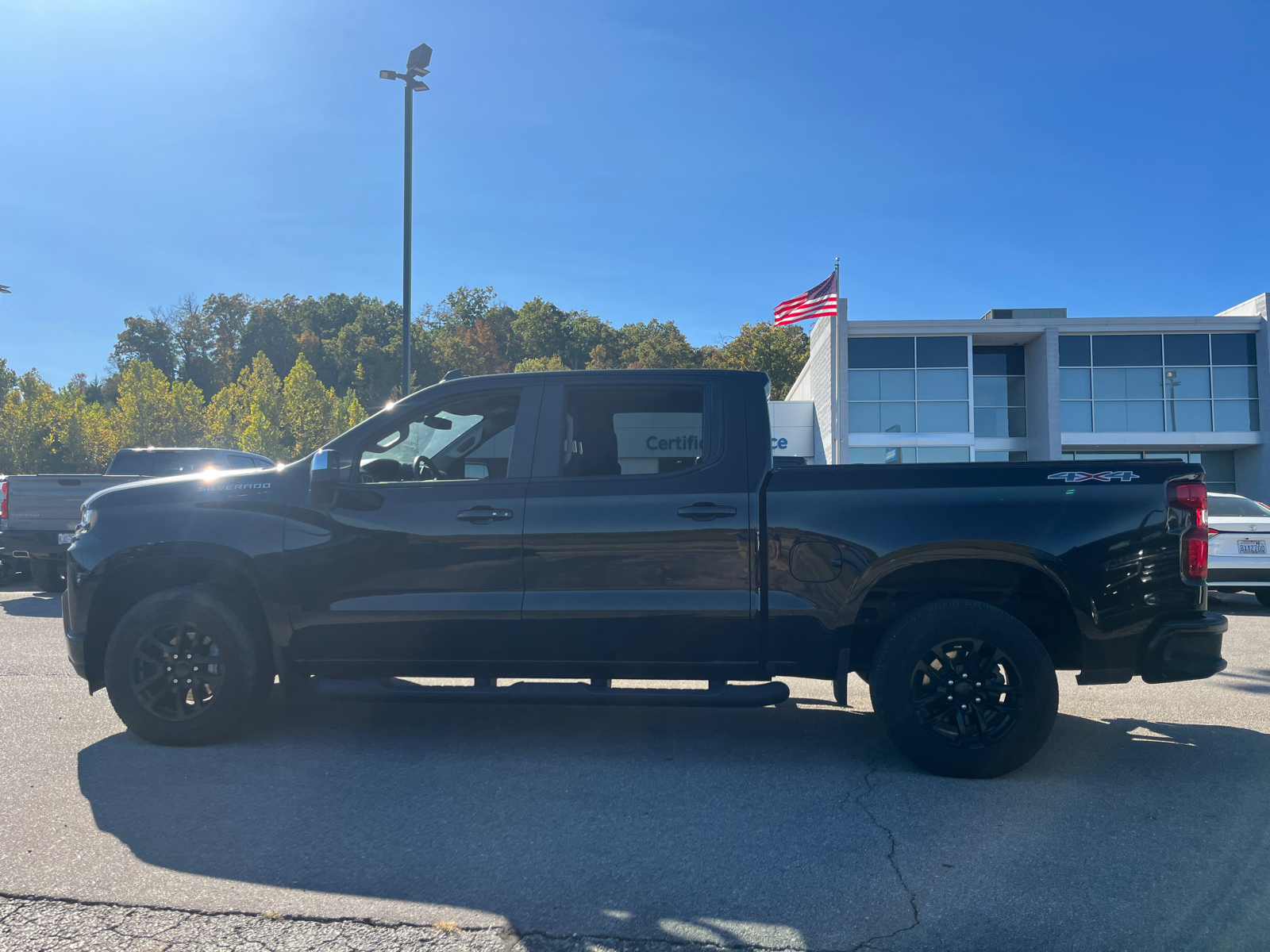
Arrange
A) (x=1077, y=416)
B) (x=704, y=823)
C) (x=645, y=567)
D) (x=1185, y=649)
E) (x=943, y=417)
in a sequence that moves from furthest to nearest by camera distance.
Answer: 1. (x=1077, y=416)
2. (x=943, y=417)
3. (x=645, y=567)
4. (x=1185, y=649)
5. (x=704, y=823)

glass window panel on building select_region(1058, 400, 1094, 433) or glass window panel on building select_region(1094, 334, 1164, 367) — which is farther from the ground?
glass window panel on building select_region(1094, 334, 1164, 367)

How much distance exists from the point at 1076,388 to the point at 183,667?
104ft

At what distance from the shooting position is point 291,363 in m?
100

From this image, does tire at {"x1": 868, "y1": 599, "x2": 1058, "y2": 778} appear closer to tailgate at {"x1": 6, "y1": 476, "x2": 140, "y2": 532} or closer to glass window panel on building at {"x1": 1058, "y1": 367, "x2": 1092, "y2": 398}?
tailgate at {"x1": 6, "y1": 476, "x2": 140, "y2": 532}

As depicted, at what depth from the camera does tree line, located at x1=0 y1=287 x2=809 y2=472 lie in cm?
4809

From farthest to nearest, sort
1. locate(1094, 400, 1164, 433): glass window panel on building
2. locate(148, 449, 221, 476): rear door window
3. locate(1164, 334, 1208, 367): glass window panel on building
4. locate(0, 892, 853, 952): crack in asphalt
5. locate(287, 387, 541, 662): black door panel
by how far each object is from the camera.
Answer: locate(1094, 400, 1164, 433): glass window panel on building, locate(1164, 334, 1208, 367): glass window panel on building, locate(148, 449, 221, 476): rear door window, locate(287, 387, 541, 662): black door panel, locate(0, 892, 853, 952): crack in asphalt

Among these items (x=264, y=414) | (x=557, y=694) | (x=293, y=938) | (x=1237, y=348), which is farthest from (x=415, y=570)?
(x=264, y=414)

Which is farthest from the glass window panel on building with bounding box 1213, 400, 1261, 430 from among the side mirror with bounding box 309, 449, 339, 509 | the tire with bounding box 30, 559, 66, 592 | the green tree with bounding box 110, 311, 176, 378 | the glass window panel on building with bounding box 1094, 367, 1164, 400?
the green tree with bounding box 110, 311, 176, 378

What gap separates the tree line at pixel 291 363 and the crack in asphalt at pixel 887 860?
24498 millimetres

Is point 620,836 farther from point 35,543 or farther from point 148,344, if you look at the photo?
point 148,344

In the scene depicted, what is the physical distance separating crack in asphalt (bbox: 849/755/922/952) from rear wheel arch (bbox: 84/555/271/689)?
316cm

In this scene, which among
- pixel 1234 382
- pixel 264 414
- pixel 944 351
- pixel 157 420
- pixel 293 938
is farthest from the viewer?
pixel 264 414

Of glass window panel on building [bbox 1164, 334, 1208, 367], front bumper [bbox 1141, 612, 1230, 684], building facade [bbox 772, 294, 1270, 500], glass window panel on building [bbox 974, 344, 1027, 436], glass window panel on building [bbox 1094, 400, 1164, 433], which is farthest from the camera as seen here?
glass window panel on building [bbox 974, 344, 1027, 436]

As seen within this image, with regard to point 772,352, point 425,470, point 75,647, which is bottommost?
point 75,647
